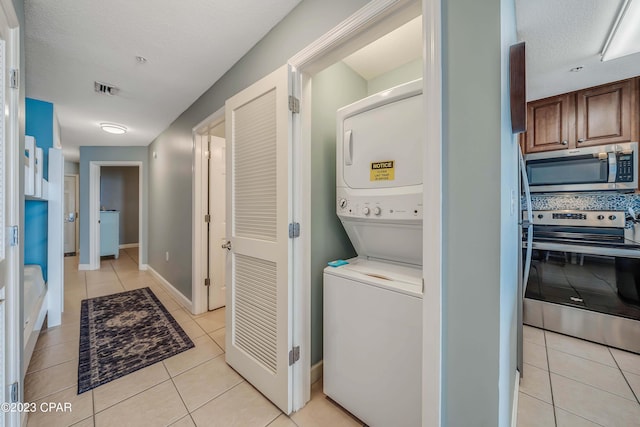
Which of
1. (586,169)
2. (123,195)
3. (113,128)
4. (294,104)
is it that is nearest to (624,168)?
(586,169)

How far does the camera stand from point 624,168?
2082 mm

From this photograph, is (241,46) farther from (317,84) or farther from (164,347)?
(164,347)

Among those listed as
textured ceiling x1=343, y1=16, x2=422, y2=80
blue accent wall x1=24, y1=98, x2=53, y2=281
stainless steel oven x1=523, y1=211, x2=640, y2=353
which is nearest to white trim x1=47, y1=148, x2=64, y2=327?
blue accent wall x1=24, y1=98, x2=53, y2=281

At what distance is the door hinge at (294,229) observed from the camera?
4.75ft

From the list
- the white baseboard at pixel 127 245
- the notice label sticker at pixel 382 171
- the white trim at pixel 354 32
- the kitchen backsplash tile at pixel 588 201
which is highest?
the white trim at pixel 354 32

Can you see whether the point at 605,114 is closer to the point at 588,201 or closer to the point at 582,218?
the point at 588,201

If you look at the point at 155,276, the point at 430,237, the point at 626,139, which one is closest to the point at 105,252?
the point at 155,276

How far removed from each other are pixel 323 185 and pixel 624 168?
8.38 feet

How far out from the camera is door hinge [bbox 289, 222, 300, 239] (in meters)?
1.45

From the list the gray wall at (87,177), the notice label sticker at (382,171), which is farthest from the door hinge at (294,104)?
the gray wall at (87,177)

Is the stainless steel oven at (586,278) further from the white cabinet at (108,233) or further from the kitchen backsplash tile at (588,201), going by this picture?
the white cabinet at (108,233)

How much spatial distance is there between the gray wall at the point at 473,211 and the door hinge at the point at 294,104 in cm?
82

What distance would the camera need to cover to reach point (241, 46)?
1847mm

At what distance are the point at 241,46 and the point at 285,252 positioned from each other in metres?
1.57
